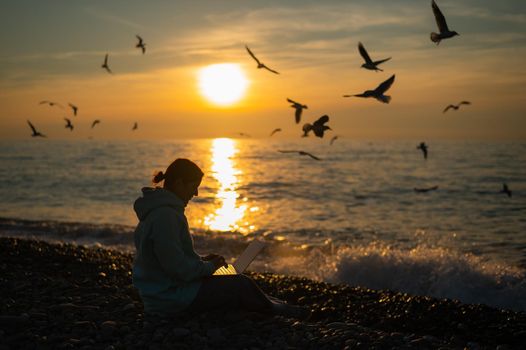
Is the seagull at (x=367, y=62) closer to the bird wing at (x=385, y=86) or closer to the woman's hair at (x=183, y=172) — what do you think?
the bird wing at (x=385, y=86)

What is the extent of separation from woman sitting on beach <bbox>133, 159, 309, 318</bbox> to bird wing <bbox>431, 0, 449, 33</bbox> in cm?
428

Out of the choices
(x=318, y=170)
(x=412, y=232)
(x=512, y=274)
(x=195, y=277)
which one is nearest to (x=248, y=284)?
(x=195, y=277)

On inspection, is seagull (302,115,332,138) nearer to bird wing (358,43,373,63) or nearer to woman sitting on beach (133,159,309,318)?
bird wing (358,43,373,63)

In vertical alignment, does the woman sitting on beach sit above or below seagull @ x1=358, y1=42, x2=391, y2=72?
below

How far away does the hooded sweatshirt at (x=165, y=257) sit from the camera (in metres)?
5.18

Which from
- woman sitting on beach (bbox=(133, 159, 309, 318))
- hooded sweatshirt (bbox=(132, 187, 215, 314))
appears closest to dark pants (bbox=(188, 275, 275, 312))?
woman sitting on beach (bbox=(133, 159, 309, 318))

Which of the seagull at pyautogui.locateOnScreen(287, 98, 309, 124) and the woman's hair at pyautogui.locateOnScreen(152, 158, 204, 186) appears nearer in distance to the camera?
→ the woman's hair at pyautogui.locateOnScreen(152, 158, 204, 186)

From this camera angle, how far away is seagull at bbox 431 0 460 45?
7516mm

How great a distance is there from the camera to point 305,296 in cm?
839

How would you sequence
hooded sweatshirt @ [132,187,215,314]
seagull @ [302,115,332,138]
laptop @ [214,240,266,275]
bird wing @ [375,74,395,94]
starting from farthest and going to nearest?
1. seagull @ [302,115,332,138]
2. bird wing @ [375,74,395,94]
3. laptop @ [214,240,266,275]
4. hooded sweatshirt @ [132,187,215,314]

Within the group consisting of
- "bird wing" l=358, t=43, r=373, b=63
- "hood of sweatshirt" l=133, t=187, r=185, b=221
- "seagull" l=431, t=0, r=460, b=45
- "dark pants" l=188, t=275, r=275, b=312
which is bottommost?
"dark pants" l=188, t=275, r=275, b=312

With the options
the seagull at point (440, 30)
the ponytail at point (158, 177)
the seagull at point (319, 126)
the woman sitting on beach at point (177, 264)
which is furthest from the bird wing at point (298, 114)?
the ponytail at point (158, 177)

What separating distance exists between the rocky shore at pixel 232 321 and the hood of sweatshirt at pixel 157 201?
1.27m

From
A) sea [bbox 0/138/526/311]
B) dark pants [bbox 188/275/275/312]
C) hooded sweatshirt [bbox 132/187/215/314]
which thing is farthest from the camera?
sea [bbox 0/138/526/311]
